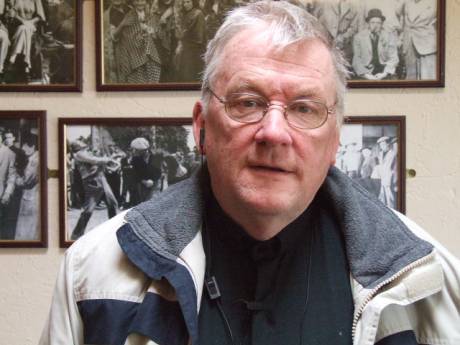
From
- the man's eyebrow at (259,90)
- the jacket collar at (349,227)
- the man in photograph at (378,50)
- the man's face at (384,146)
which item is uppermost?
the man in photograph at (378,50)

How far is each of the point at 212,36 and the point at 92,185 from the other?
50 cm

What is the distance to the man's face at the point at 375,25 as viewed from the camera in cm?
115

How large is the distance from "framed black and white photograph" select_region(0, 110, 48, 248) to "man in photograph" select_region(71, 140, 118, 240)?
99 mm

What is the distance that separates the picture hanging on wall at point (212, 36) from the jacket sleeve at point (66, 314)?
57cm

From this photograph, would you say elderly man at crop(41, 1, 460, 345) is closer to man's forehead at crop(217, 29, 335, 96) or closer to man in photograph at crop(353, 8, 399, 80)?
man's forehead at crop(217, 29, 335, 96)

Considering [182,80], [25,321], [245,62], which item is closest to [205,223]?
[245,62]

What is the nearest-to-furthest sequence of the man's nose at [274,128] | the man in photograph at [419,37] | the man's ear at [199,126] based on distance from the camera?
the man's nose at [274,128] < the man's ear at [199,126] < the man in photograph at [419,37]

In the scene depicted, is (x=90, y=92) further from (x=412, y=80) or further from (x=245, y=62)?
(x=412, y=80)

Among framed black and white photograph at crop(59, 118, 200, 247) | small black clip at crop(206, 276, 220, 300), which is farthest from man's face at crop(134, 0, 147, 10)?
small black clip at crop(206, 276, 220, 300)

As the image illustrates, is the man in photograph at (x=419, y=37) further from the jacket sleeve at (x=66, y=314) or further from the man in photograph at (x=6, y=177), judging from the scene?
the man in photograph at (x=6, y=177)

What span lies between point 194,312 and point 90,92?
74 cm

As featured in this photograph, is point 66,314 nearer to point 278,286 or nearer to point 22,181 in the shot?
point 278,286

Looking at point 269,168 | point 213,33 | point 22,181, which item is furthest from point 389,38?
point 22,181

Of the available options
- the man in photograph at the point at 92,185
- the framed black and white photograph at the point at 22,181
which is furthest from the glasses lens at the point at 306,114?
the framed black and white photograph at the point at 22,181
